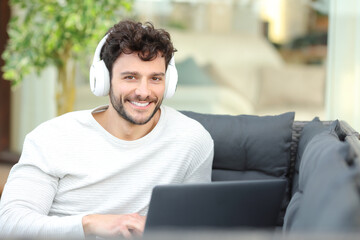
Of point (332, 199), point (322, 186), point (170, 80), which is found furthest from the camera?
point (170, 80)

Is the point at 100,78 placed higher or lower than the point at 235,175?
higher

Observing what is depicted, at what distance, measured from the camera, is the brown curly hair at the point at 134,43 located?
5.74ft

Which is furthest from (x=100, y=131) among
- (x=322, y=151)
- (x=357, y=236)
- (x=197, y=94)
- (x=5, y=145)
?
(x=5, y=145)

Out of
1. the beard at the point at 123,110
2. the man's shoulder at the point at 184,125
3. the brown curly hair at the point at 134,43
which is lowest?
the man's shoulder at the point at 184,125

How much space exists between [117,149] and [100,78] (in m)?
0.23

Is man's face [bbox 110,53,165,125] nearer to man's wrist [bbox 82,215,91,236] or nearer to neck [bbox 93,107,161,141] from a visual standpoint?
neck [bbox 93,107,161,141]

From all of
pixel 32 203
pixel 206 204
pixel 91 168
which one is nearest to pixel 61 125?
pixel 91 168

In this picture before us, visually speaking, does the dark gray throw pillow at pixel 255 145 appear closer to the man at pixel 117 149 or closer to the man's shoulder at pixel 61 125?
the man at pixel 117 149

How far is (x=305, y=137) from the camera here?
6.25ft

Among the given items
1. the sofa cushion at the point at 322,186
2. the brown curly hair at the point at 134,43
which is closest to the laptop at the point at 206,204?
the sofa cushion at the point at 322,186

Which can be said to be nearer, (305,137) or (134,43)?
(134,43)

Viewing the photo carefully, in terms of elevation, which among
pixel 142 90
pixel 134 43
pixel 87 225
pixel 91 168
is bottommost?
pixel 87 225

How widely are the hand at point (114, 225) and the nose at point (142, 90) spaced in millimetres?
392

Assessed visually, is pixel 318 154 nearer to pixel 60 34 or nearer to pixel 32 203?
pixel 32 203
